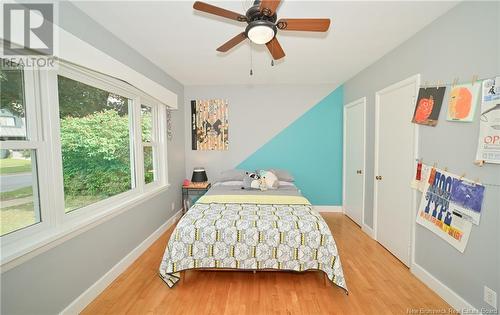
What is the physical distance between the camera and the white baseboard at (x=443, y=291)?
1711 mm

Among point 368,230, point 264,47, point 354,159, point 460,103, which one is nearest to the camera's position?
point 460,103

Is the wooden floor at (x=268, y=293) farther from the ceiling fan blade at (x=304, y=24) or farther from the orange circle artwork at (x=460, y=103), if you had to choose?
the ceiling fan blade at (x=304, y=24)

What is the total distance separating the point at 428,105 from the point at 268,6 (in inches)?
69.5

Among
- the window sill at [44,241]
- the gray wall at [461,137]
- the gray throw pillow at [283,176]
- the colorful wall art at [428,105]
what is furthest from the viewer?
the gray throw pillow at [283,176]

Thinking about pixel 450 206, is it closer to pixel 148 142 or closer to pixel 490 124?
pixel 490 124

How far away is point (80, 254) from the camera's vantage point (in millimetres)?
1843

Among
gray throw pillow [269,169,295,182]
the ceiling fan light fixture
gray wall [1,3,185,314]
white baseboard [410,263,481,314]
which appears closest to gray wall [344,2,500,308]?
white baseboard [410,263,481,314]

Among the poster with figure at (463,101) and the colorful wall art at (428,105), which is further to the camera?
the colorful wall art at (428,105)

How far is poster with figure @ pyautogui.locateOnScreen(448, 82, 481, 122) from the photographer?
1648mm

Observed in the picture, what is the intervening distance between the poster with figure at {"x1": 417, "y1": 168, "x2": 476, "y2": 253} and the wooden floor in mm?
593

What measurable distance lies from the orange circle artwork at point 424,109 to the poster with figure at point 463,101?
20 centimetres

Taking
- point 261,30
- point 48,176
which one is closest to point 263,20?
point 261,30

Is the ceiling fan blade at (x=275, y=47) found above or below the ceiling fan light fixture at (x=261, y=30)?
above

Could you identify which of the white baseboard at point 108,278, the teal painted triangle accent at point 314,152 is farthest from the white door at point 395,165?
the white baseboard at point 108,278
